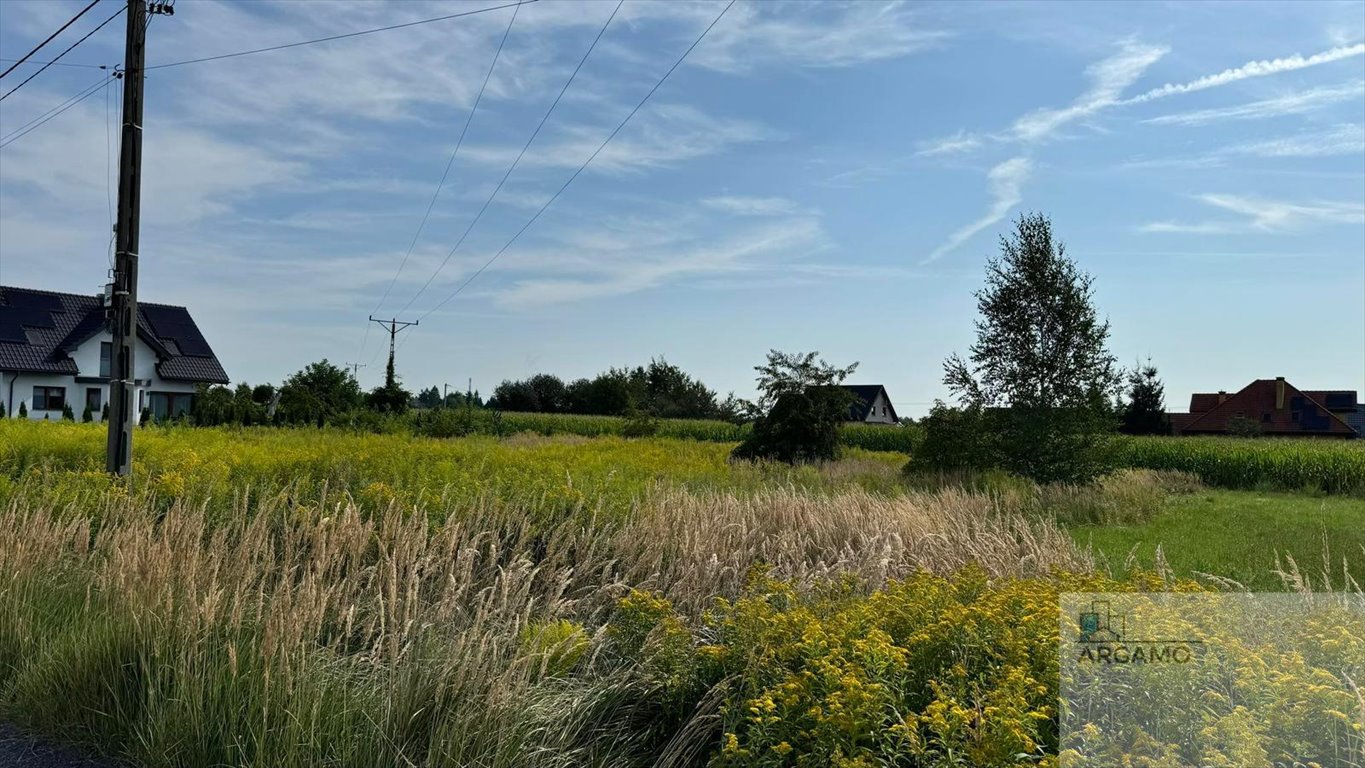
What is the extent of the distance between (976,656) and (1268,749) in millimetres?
1093

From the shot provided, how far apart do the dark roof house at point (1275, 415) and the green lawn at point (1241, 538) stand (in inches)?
1597

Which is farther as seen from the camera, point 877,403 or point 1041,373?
point 877,403

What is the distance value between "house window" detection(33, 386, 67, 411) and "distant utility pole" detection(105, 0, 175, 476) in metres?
35.3

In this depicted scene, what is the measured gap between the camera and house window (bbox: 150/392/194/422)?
4228 cm

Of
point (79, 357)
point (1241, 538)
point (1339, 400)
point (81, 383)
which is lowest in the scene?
point (1241, 538)

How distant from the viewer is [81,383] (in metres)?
40.5

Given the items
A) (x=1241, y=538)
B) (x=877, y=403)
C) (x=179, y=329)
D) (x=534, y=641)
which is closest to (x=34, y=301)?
(x=179, y=329)

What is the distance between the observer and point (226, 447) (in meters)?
13.3

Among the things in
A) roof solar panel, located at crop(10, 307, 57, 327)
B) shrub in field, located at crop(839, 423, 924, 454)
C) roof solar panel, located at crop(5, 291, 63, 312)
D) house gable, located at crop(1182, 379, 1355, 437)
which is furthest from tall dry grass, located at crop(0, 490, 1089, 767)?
house gable, located at crop(1182, 379, 1355, 437)

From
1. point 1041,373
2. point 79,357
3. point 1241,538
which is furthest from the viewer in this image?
point 79,357

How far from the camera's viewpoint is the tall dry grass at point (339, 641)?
3908 millimetres

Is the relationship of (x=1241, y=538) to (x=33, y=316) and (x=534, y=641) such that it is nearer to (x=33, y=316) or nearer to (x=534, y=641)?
(x=534, y=641)

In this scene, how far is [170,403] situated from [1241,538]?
44718mm

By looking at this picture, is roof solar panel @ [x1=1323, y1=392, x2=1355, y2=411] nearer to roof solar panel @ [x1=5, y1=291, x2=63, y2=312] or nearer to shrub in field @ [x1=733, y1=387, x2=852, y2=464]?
shrub in field @ [x1=733, y1=387, x2=852, y2=464]
